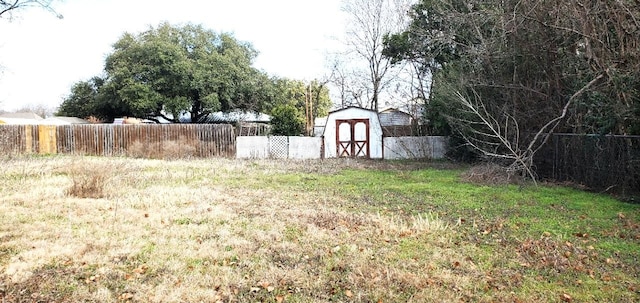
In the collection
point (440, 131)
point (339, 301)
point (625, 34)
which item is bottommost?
point (339, 301)

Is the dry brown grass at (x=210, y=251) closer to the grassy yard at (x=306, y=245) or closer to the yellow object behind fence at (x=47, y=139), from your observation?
the grassy yard at (x=306, y=245)

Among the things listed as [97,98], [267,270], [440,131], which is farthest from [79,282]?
[97,98]

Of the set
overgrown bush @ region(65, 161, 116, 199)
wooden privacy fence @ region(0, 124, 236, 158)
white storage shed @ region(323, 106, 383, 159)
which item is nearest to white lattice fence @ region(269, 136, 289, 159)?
wooden privacy fence @ region(0, 124, 236, 158)

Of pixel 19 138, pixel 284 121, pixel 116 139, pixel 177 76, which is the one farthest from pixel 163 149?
pixel 177 76

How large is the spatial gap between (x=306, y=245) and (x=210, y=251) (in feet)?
3.22

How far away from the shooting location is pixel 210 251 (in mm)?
4105

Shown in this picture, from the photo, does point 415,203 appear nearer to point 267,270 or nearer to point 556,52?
point 267,270

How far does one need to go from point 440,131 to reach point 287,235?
14537mm

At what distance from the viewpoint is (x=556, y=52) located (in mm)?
9547

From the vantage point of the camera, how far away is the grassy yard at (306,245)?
3.18 meters

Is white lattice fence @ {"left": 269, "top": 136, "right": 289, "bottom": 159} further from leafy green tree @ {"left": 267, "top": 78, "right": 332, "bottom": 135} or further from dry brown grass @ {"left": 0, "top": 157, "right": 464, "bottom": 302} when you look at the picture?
dry brown grass @ {"left": 0, "top": 157, "right": 464, "bottom": 302}

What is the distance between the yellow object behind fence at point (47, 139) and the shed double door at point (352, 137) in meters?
12.4

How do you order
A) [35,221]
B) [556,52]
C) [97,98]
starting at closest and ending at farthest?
[35,221], [556,52], [97,98]

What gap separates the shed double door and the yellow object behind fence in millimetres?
12416
